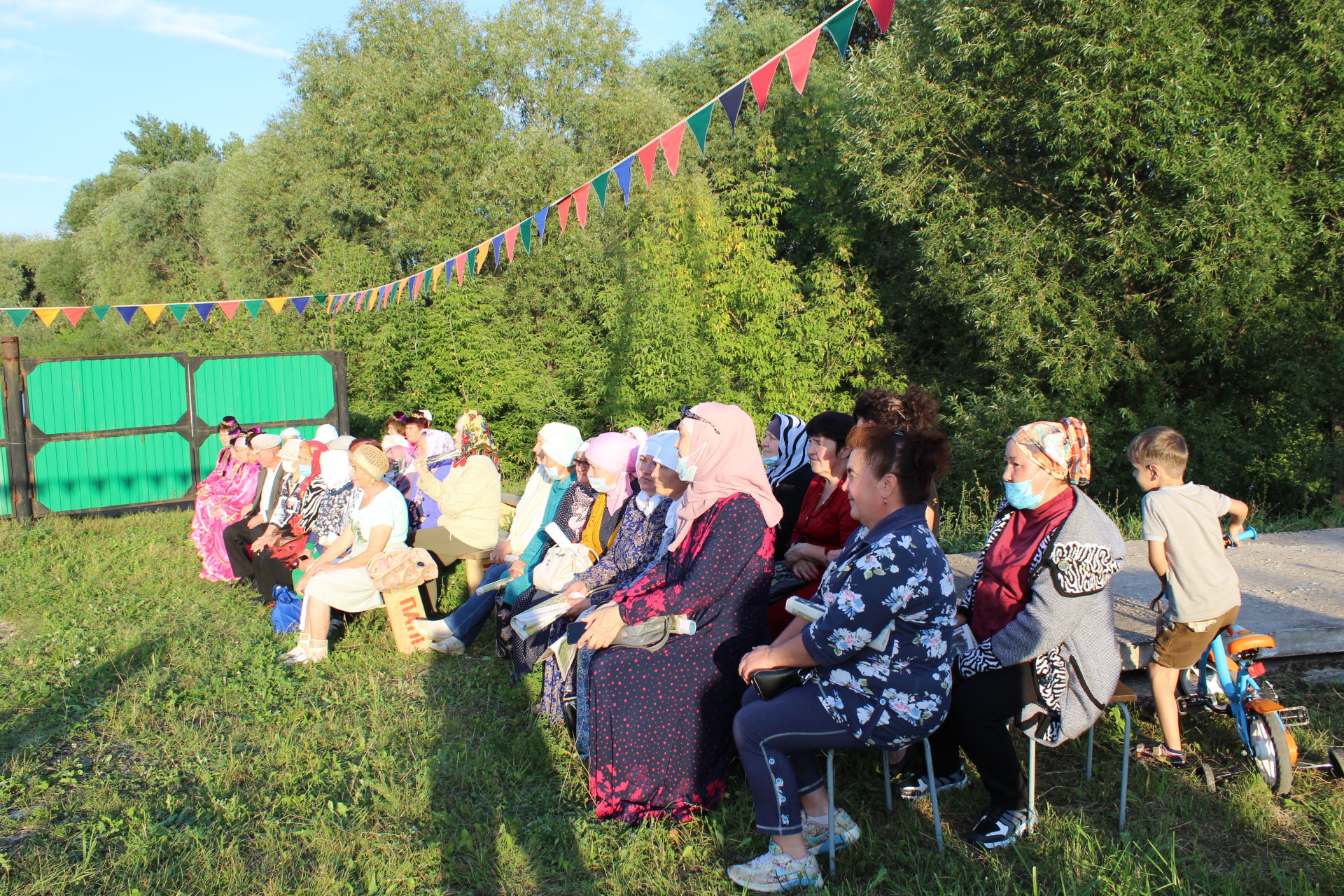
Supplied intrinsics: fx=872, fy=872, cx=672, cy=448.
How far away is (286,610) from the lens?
5820 millimetres

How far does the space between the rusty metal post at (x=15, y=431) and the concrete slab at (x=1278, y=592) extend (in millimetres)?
10722

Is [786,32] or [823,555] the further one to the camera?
[786,32]

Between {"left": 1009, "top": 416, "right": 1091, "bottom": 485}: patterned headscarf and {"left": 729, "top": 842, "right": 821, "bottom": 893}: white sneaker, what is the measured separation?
1504 mm

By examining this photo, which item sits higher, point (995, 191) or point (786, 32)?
point (786, 32)

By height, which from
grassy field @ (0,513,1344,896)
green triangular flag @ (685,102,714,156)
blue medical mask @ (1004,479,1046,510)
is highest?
green triangular flag @ (685,102,714,156)

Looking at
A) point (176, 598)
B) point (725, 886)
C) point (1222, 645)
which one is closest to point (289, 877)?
point (725, 886)

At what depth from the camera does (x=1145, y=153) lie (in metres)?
10.3

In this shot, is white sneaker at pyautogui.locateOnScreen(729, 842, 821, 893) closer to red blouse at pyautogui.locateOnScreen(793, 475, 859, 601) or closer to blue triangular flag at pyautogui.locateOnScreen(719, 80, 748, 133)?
red blouse at pyautogui.locateOnScreen(793, 475, 859, 601)

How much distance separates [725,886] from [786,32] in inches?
801

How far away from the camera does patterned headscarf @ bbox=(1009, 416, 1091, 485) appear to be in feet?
9.61

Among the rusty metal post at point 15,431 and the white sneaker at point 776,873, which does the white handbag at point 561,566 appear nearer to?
the white sneaker at point 776,873

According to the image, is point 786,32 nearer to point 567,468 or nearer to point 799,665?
point 567,468

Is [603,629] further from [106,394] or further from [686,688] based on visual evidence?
[106,394]

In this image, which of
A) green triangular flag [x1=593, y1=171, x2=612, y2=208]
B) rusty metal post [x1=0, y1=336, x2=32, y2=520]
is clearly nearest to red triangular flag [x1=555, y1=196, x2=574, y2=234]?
green triangular flag [x1=593, y1=171, x2=612, y2=208]
